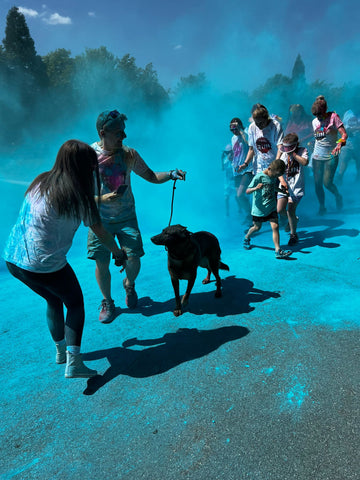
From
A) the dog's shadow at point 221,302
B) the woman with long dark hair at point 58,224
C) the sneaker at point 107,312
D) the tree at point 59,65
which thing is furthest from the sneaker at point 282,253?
the tree at point 59,65

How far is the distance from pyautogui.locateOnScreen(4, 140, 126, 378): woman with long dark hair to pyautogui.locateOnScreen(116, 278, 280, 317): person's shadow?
1.19m

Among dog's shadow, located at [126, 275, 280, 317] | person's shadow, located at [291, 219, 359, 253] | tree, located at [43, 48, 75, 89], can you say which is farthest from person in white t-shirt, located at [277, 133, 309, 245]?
tree, located at [43, 48, 75, 89]

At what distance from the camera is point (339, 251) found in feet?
14.4

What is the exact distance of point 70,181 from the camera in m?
2.04

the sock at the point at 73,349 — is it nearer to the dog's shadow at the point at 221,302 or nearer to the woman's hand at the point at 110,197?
the dog's shadow at the point at 221,302

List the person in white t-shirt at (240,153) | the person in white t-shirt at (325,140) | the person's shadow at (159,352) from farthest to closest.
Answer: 1. the person in white t-shirt at (240,153)
2. the person in white t-shirt at (325,140)
3. the person's shadow at (159,352)

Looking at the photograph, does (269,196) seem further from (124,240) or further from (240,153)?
(124,240)

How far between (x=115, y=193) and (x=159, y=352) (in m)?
1.46

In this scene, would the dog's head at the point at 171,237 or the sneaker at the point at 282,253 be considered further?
the sneaker at the point at 282,253

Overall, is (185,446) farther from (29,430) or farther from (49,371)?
(49,371)

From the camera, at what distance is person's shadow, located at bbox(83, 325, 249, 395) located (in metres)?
2.48

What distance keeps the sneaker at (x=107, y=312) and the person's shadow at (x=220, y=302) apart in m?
0.12

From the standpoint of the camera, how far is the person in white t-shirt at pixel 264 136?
454cm

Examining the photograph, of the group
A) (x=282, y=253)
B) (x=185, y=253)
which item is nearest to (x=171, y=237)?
(x=185, y=253)
